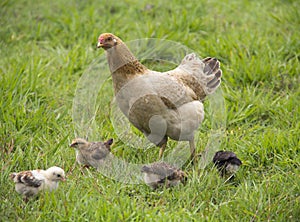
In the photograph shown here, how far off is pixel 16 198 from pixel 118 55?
155cm

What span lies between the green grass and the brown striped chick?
90 mm

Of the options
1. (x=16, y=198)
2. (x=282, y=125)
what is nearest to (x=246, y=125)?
(x=282, y=125)

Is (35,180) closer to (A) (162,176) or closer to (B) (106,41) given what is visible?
(A) (162,176)

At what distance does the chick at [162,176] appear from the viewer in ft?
15.6

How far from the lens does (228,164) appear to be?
501cm

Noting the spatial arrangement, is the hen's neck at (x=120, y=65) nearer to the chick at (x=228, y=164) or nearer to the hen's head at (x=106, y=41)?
the hen's head at (x=106, y=41)

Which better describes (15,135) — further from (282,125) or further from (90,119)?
(282,125)

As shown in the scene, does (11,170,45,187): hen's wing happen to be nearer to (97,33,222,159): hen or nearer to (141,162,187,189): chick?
(141,162,187,189): chick

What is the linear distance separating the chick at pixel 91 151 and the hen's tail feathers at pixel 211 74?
1.24 m

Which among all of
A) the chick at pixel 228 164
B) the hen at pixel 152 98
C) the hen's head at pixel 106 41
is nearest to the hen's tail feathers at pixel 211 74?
the hen at pixel 152 98

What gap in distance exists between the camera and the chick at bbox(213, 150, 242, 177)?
501cm

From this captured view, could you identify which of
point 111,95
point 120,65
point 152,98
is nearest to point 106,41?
point 120,65

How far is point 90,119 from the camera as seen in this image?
599 centimetres

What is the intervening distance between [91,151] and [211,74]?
1.57m
